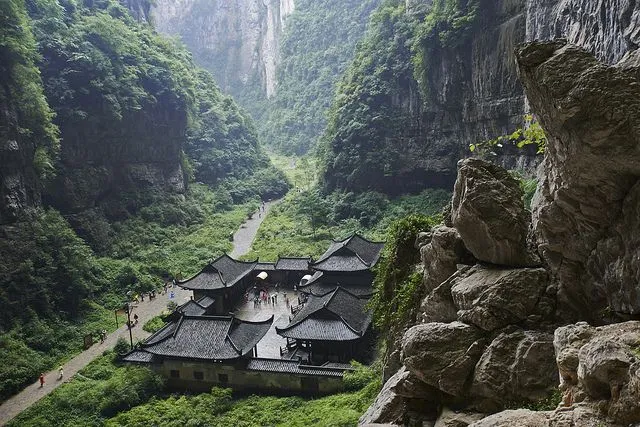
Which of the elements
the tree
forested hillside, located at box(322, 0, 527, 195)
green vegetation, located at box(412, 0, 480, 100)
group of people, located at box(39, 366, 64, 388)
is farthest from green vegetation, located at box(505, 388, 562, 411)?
the tree

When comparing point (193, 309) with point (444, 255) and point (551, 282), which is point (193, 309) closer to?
point (444, 255)

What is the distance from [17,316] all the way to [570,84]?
112ft

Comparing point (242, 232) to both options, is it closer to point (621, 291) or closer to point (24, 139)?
point (24, 139)

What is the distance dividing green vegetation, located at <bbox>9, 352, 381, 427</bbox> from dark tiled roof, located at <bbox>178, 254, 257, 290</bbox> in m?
8.83

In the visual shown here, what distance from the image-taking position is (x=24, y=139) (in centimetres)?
3797

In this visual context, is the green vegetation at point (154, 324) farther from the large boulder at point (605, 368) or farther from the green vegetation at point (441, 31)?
the green vegetation at point (441, 31)

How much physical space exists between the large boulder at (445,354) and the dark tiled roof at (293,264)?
30.1 metres

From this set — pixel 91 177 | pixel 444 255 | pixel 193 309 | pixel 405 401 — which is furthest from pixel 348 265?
pixel 91 177

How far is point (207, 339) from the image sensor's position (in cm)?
2556

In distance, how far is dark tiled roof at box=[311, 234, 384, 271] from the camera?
109 feet

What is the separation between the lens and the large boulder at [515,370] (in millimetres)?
7738

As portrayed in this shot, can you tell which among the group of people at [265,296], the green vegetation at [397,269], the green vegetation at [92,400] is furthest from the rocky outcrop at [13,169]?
the green vegetation at [397,269]

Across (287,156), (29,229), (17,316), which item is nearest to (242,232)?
(29,229)

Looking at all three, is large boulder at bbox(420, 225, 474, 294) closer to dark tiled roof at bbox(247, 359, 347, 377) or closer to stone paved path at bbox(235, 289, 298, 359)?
dark tiled roof at bbox(247, 359, 347, 377)
